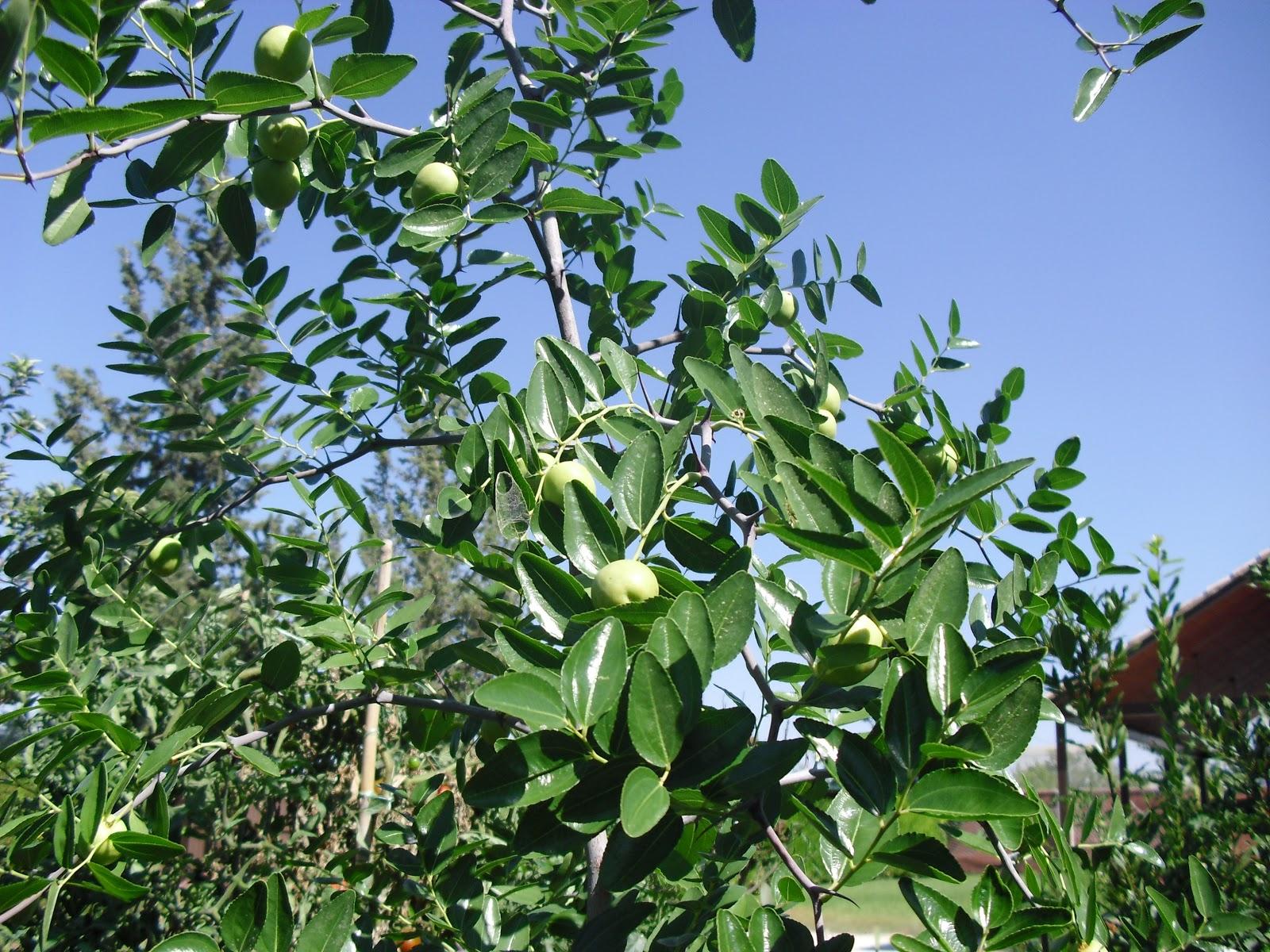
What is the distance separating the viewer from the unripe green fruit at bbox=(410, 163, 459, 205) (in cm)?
155

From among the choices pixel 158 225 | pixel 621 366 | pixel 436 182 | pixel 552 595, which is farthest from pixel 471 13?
pixel 552 595

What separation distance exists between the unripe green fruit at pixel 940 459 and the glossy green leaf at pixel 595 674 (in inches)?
36.4

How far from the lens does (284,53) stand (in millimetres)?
1389

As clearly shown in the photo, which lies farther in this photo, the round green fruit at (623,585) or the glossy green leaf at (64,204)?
the glossy green leaf at (64,204)

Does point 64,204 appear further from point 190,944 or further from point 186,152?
point 190,944

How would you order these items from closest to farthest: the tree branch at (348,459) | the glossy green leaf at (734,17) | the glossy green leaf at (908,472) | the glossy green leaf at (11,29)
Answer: the glossy green leaf at (11,29), the glossy green leaf at (908,472), the glossy green leaf at (734,17), the tree branch at (348,459)

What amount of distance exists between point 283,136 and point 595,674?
116 cm

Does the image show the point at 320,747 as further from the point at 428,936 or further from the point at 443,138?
the point at 443,138

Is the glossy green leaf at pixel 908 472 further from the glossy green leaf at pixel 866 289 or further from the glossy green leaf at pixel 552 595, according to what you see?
the glossy green leaf at pixel 866 289

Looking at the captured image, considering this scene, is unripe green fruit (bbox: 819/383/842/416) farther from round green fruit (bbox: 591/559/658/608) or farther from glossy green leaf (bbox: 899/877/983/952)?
glossy green leaf (bbox: 899/877/983/952)

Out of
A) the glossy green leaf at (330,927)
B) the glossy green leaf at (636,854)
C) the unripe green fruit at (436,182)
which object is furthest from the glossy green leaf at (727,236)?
the glossy green leaf at (330,927)

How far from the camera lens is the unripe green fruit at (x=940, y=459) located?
1666 mm

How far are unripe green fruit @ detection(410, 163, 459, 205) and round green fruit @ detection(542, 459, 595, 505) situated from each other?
59cm

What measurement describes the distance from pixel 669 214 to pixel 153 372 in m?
1.28
